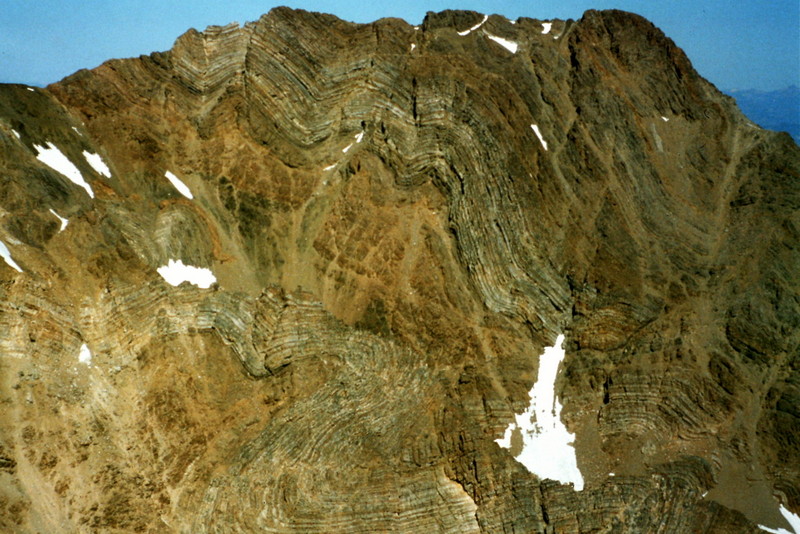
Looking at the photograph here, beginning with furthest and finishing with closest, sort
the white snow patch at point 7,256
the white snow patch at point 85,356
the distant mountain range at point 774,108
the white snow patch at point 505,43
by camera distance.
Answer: the distant mountain range at point 774,108
the white snow patch at point 505,43
the white snow patch at point 85,356
the white snow patch at point 7,256

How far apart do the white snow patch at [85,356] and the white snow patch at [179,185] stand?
11.1 meters

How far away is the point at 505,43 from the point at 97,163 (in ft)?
91.9

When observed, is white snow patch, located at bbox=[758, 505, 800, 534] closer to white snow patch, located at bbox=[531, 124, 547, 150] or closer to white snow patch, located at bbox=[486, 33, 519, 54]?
white snow patch, located at bbox=[531, 124, 547, 150]

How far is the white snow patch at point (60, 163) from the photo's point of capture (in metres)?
32.2

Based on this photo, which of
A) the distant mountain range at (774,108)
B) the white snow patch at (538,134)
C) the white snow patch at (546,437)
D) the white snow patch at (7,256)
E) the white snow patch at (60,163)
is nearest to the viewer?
the white snow patch at (7,256)

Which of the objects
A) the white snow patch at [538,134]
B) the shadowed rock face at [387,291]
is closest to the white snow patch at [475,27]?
the shadowed rock face at [387,291]

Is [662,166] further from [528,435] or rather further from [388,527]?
[388,527]

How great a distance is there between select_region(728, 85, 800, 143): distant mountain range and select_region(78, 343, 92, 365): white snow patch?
124892mm

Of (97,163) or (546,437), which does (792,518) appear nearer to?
(546,437)

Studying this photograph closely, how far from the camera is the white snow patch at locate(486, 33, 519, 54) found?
4462 cm

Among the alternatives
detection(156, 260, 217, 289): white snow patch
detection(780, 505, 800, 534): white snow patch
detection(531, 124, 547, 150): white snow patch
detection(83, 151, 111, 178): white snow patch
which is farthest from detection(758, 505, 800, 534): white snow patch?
detection(83, 151, 111, 178): white snow patch

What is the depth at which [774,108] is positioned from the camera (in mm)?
148125

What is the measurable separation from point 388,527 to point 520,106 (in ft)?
85.5

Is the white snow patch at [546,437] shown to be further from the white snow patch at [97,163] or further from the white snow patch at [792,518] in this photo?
the white snow patch at [97,163]
